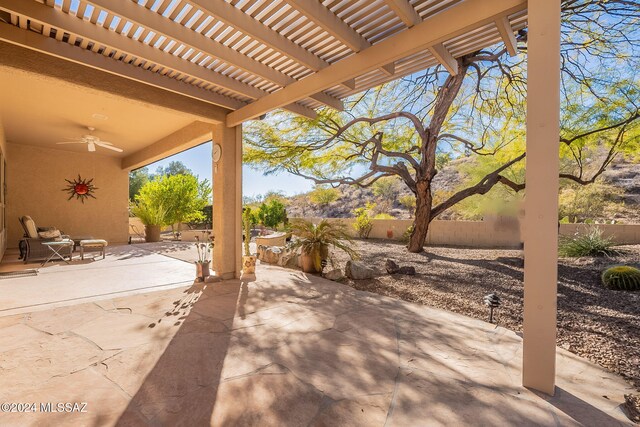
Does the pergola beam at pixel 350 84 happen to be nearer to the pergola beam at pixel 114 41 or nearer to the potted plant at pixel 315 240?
the pergola beam at pixel 114 41

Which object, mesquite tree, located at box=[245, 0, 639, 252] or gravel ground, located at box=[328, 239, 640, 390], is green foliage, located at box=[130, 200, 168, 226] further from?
gravel ground, located at box=[328, 239, 640, 390]

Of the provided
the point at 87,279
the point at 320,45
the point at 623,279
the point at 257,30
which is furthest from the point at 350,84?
the point at 87,279

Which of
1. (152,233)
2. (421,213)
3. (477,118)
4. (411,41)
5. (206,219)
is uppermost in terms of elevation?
(477,118)

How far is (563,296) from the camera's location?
169 inches

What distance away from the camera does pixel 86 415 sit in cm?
168

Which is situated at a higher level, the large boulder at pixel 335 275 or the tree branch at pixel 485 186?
the tree branch at pixel 485 186

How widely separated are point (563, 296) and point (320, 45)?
4.91 metres

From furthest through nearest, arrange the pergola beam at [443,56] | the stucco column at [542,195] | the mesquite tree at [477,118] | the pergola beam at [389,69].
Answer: the mesquite tree at [477,118] → the pergola beam at [389,69] → the pergola beam at [443,56] → the stucco column at [542,195]

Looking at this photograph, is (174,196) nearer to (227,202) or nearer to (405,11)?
(227,202)

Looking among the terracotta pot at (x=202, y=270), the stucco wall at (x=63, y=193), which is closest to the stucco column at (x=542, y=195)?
the terracotta pot at (x=202, y=270)

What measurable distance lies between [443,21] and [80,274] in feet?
22.3

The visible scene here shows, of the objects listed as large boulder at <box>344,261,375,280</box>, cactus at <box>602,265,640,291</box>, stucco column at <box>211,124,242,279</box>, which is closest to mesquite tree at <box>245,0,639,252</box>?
cactus at <box>602,265,640,291</box>

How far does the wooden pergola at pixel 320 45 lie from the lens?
197cm

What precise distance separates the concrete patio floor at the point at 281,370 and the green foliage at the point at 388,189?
27.8 metres
